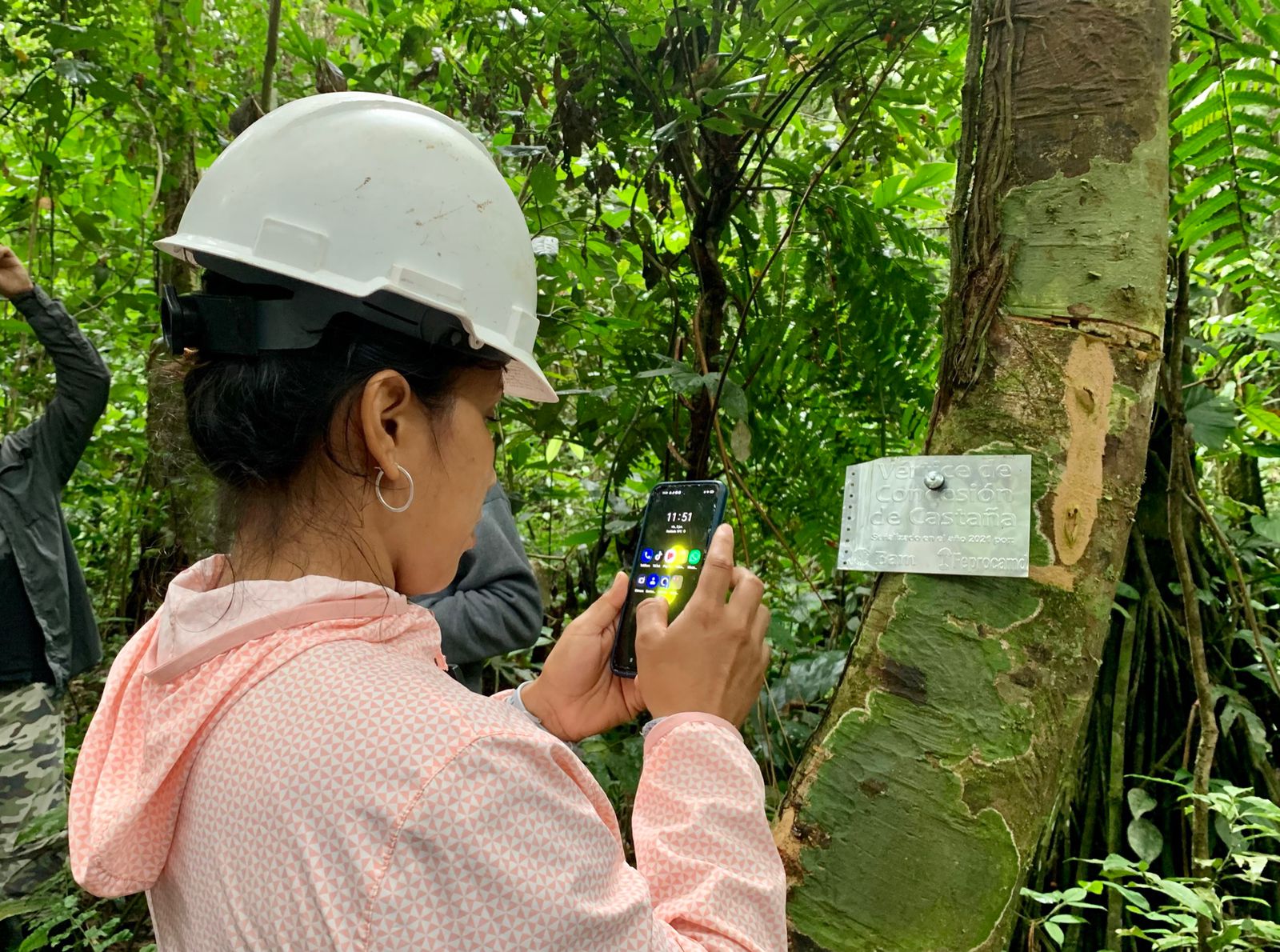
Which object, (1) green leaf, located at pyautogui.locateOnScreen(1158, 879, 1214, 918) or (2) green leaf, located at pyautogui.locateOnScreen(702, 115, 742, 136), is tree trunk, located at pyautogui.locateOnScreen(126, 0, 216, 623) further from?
(1) green leaf, located at pyautogui.locateOnScreen(1158, 879, 1214, 918)

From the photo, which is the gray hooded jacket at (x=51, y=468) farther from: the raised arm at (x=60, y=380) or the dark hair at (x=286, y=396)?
the dark hair at (x=286, y=396)

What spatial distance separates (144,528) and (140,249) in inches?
52.4

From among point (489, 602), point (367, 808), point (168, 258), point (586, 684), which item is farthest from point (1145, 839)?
point (168, 258)

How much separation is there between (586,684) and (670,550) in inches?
8.9

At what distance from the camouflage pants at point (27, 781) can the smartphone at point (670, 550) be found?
2.71m

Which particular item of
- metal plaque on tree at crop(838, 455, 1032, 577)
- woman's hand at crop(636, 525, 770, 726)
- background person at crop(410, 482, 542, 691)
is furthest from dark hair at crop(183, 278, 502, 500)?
background person at crop(410, 482, 542, 691)

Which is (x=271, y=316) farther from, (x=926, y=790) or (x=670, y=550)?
(x=926, y=790)

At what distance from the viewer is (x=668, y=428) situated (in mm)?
2381

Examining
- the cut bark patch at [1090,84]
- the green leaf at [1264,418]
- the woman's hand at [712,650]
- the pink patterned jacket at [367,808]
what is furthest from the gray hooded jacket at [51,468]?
the green leaf at [1264,418]

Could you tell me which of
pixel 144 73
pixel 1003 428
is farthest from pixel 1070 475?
pixel 144 73

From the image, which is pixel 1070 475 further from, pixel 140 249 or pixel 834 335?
pixel 140 249

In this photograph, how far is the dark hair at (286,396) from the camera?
87 cm

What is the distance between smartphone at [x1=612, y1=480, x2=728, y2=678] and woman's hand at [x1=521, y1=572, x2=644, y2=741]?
2 centimetres

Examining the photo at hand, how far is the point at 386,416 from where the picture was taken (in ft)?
2.90
